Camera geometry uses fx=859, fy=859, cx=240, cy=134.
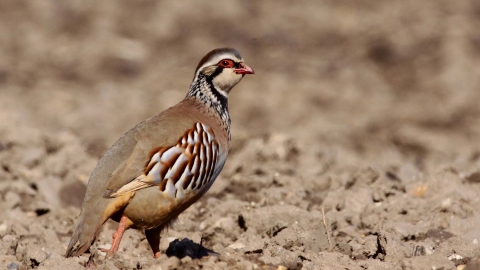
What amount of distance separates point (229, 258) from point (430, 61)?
7.93 m

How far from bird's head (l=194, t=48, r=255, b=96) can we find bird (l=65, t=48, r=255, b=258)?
496 millimetres

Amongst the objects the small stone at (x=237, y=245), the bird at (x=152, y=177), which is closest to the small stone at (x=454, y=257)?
the small stone at (x=237, y=245)

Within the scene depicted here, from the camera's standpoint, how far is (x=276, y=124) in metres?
10.2

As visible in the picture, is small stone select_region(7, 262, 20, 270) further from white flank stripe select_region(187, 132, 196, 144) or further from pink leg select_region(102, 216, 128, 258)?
white flank stripe select_region(187, 132, 196, 144)

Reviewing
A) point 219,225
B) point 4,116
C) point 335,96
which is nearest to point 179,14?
point 335,96

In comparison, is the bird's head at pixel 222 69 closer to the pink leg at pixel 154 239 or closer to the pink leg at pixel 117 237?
the pink leg at pixel 154 239

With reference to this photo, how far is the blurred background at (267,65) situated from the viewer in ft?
33.5

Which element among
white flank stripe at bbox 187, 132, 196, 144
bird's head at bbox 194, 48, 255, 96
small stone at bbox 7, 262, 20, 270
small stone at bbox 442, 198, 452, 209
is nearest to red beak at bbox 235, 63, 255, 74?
bird's head at bbox 194, 48, 255, 96

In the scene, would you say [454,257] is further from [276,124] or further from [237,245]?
[276,124]

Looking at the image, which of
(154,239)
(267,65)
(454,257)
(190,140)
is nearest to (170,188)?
(190,140)

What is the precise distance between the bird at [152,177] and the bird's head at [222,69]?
50 centimetres

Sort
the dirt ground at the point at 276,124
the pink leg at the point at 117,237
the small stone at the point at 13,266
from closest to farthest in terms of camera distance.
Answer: the small stone at the point at 13,266, the pink leg at the point at 117,237, the dirt ground at the point at 276,124

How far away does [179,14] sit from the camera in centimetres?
1388

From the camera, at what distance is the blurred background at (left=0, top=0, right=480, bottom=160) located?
10203 millimetres
